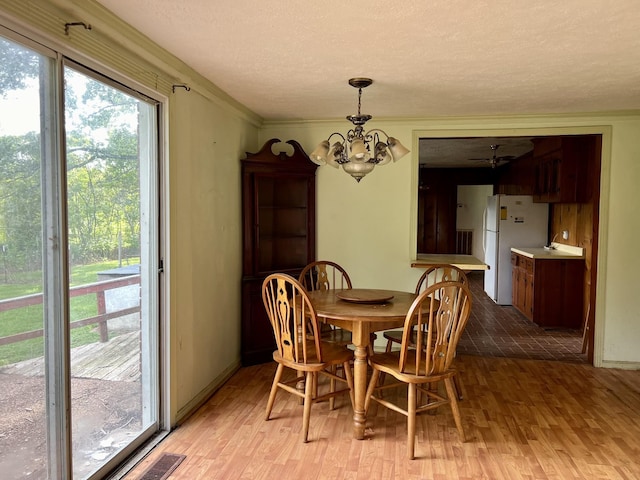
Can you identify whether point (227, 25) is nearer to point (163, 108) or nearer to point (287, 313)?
point (163, 108)

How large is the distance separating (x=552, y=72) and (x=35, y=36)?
2.73 meters

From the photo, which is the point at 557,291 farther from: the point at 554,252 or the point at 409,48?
the point at 409,48

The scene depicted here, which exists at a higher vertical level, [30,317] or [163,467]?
[30,317]

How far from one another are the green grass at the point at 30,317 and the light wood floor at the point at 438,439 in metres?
0.86

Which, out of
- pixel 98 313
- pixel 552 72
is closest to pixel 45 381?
pixel 98 313

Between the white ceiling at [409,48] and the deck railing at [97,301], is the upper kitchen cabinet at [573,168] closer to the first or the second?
the white ceiling at [409,48]

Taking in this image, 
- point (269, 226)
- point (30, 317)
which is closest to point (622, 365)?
point (269, 226)

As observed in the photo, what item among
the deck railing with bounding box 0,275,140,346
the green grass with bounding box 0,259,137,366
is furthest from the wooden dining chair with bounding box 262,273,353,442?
the green grass with bounding box 0,259,137,366

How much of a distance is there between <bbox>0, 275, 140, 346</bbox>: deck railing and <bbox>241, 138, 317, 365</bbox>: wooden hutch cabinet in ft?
5.05

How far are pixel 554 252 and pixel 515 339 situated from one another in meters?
1.47

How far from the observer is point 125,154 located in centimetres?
246

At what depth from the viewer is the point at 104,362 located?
2.35m

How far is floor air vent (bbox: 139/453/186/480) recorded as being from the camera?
2.32m

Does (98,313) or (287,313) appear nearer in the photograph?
(98,313)
